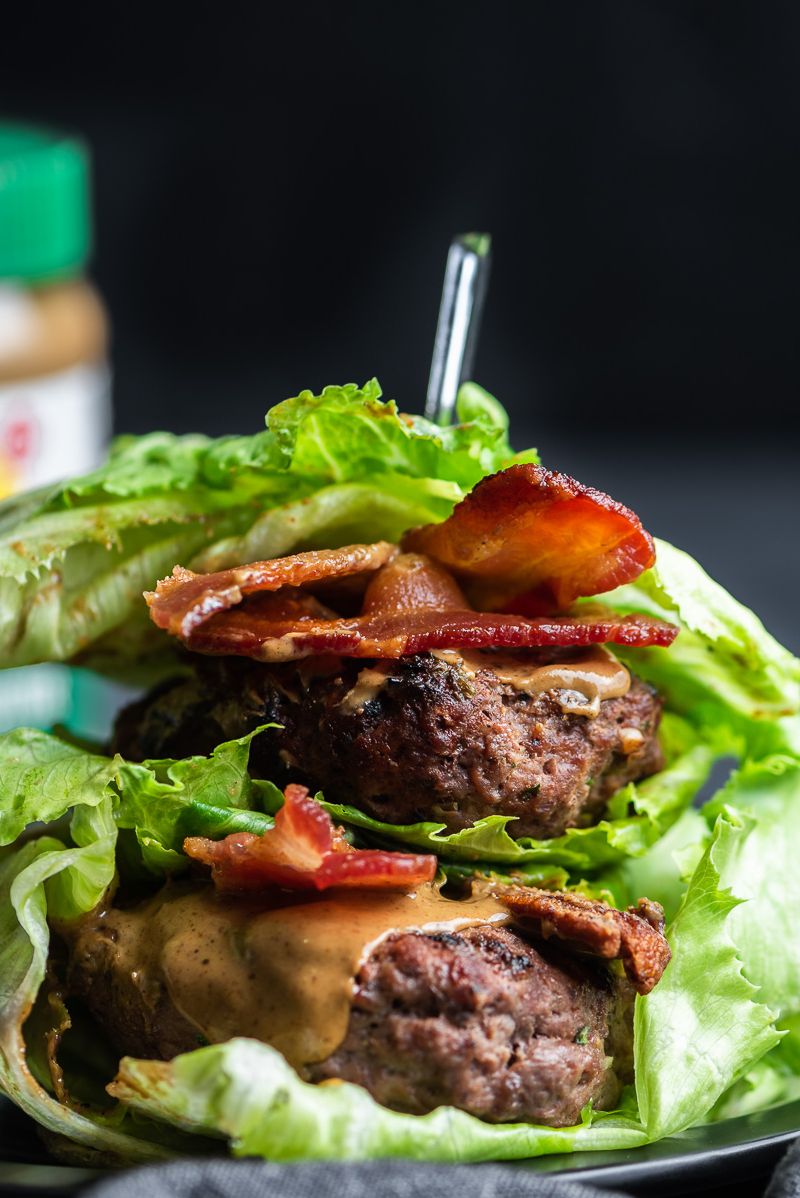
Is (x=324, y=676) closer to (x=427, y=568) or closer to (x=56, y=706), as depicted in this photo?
(x=427, y=568)

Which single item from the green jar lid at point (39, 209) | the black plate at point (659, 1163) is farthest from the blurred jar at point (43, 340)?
the black plate at point (659, 1163)

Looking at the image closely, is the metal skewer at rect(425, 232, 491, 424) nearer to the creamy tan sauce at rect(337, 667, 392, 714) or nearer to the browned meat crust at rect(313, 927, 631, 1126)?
the creamy tan sauce at rect(337, 667, 392, 714)

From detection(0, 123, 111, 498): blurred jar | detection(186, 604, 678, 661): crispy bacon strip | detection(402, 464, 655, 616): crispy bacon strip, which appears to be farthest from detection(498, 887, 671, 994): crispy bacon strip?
detection(0, 123, 111, 498): blurred jar

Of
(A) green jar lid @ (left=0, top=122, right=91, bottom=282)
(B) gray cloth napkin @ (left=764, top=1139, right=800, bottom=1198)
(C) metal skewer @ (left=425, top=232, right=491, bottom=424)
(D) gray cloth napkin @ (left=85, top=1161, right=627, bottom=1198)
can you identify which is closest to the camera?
(D) gray cloth napkin @ (left=85, top=1161, right=627, bottom=1198)

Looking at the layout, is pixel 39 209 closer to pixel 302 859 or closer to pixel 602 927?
pixel 302 859

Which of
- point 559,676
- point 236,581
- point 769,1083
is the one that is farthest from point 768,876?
point 236,581
